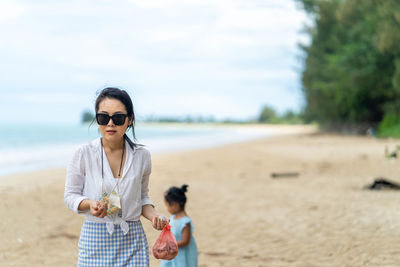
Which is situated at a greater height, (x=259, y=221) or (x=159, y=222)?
(x=159, y=222)

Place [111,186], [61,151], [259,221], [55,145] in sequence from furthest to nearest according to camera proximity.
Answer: [55,145] → [61,151] → [259,221] → [111,186]

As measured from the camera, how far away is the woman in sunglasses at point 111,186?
2.33 m

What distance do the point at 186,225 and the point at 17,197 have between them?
7.53 metres

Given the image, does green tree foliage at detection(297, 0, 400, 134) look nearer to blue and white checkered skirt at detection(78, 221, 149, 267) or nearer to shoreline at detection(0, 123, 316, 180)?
shoreline at detection(0, 123, 316, 180)

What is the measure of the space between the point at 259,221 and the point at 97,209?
5.44m

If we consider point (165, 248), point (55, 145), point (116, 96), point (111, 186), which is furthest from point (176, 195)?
point (55, 145)

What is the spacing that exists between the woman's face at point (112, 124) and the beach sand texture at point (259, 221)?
331 centimetres

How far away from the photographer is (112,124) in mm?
2354

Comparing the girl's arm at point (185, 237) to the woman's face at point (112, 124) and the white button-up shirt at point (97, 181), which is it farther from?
the woman's face at point (112, 124)

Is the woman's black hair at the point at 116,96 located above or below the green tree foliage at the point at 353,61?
below

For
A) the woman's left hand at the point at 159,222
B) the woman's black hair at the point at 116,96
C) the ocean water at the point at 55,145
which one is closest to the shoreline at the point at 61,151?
the ocean water at the point at 55,145

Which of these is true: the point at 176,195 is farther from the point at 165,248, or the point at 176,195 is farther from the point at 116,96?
the point at 116,96

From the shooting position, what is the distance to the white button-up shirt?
91.7 inches

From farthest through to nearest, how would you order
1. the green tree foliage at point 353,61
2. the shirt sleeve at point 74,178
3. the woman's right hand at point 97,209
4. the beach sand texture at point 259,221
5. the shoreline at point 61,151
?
the green tree foliage at point 353,61, the shoreline at point 61,151, the beach sand texture at point 259,221, the shirt sleeve at point 74,178, the woman's right hand at point 97,209
